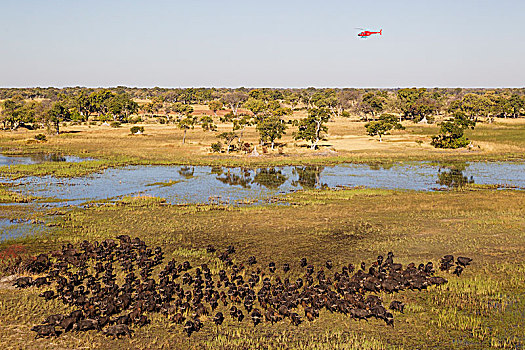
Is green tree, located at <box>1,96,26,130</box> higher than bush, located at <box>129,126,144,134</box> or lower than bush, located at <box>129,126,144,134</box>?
higher

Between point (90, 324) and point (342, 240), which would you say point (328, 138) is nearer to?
point (342, 240)

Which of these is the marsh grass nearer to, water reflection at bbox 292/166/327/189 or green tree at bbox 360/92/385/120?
water reflection at bbox 292/166/327/189

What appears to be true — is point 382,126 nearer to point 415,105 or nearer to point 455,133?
point 455,133

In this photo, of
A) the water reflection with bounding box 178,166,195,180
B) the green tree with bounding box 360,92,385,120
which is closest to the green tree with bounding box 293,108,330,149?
the water reflection with bounding box 178,166,195,180

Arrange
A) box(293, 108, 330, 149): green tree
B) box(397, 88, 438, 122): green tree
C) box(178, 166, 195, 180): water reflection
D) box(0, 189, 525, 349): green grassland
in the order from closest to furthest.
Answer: box(0, 189, 525, 349): green grassland
box(178, 166, 195, 180): water reflection
box(293, 108, 330, 149): green tree
box(397, 88, 438, 122): green tree

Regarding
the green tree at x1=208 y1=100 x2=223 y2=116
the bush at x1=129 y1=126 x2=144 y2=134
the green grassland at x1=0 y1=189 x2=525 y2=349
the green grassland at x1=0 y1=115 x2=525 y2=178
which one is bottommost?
the green grassland at x1=0 y1=189 x2=525 y2=349

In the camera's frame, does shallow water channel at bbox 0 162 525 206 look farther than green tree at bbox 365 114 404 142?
No

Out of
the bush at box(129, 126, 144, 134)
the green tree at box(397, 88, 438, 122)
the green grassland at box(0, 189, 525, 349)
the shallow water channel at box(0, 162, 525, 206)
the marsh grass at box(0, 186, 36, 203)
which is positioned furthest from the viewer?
the green tree at box(397, 88, 438, 122)

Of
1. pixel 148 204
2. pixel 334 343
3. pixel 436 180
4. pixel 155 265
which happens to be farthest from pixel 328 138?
pixel 334 343
